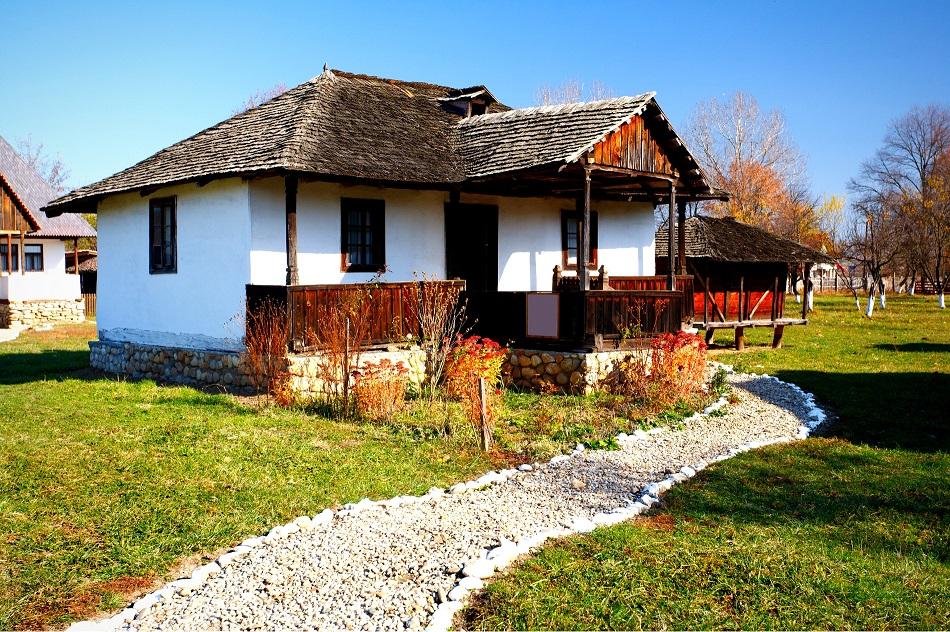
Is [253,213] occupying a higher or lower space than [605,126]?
lower

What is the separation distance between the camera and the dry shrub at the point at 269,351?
1146 cm

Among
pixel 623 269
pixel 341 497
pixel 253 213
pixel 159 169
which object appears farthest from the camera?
pixel 623 269

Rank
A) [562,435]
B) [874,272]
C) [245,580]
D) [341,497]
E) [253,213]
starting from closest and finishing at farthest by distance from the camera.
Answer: [245,580], [341,497], [562,435], [253,213], [874,272]

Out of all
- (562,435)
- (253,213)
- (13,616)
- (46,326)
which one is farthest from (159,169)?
(46,326)

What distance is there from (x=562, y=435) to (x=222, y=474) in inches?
163

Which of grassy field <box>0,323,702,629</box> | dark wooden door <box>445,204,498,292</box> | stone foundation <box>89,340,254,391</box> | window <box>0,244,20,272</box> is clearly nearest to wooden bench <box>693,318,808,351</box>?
dark wooden door <box>445,204,498,292</box>

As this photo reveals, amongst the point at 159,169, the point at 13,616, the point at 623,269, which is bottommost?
the point at 13,616

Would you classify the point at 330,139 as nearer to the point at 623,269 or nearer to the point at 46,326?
the point at 623,269

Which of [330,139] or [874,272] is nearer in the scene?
[330,139]

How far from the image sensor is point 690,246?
23.0m

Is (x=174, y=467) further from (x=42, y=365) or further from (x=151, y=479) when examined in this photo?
(x=42, y=365)

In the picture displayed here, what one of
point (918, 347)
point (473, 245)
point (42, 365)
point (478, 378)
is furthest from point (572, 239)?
point (42, 365)

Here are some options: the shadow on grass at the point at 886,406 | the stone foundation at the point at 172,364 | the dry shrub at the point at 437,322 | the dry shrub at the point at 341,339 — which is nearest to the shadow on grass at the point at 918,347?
the shadow on grass at the point at 886,406

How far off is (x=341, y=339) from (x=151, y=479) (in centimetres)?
411
